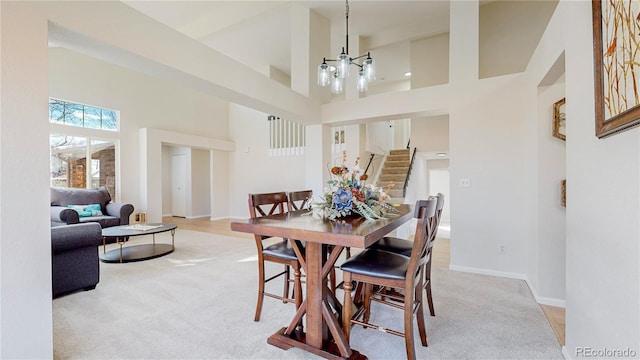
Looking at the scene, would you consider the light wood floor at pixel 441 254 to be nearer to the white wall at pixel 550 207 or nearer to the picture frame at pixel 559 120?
the white wall at pixel 550 207

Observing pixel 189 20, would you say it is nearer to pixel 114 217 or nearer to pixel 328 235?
pixel 114 217

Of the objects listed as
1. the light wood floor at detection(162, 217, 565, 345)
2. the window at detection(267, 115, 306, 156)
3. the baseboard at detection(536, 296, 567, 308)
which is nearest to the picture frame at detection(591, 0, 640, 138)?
the light wood floor at detection(162, 217, 565, 345)

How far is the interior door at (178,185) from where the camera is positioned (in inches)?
334

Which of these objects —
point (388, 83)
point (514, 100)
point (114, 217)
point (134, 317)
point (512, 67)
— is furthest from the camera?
point (388, 83)

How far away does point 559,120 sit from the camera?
248 centimetres

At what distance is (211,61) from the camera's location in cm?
282

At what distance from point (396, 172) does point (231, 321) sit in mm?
5344

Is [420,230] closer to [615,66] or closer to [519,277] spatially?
[615,66]

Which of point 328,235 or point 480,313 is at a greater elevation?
point 328,235

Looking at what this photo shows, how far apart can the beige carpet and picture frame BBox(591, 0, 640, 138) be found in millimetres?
1489

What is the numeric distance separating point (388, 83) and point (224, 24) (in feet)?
17.5

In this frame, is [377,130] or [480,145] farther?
[377,130]

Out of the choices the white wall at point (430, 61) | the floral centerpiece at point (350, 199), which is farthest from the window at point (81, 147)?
the white wall at point (430, 61)

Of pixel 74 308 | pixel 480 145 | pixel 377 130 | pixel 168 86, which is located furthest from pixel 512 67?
pixel 168 86
